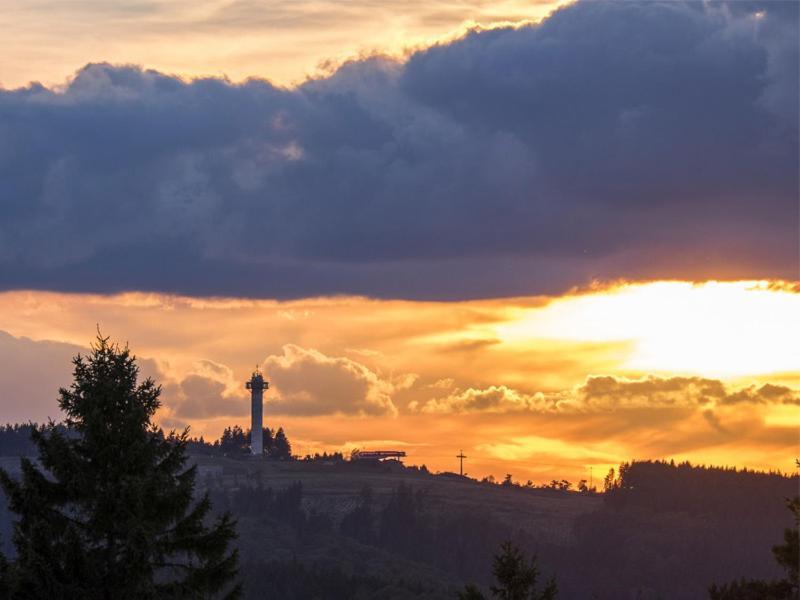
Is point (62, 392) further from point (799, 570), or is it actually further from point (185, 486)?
point (799, 570)

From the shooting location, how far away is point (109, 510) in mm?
60688

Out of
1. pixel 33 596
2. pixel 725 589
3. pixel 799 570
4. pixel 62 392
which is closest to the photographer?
pixel 33 596

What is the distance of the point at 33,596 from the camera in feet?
196

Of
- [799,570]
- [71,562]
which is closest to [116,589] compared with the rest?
[71,562]

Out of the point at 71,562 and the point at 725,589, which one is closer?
the point at 71,562

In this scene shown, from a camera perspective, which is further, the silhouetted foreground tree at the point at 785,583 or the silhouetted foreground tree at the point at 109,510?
the silhouetted foreground tree at the point at 785,583

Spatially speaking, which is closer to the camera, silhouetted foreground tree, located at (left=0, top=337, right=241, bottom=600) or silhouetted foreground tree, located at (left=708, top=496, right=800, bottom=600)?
silhouetted foreground tree, located at (left=0, top=337, right=241, bottom=600)

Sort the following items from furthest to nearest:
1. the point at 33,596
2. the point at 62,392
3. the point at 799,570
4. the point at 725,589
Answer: the point at 725,589 → the point at 799,570 → the point at 62,392 → the point at 33,596

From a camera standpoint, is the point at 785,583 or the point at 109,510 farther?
the point at 785,583

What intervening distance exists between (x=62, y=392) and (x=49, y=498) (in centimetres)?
402

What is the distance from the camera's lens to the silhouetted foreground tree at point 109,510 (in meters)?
59.9

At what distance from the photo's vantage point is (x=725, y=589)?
90.1 m

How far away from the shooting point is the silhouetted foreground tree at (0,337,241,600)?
59.9 m

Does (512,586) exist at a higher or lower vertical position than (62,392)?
lower
